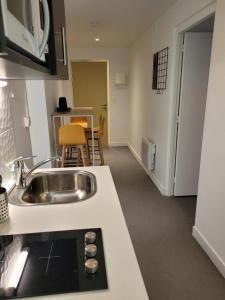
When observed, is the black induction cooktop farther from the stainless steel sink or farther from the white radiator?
the white radiator

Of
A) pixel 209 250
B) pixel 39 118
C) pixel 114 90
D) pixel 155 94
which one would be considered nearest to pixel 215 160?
pixel 209 250

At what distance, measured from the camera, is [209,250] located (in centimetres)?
200

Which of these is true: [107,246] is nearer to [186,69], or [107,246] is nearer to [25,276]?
[25,276]

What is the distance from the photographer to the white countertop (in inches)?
26.8

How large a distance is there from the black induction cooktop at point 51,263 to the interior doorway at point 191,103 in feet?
7.40

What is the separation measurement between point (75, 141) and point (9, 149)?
6.09ft

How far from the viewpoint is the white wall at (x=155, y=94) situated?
103 inches

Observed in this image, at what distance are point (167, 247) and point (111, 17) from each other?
2.97 metres

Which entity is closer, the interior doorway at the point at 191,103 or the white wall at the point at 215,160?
the white wall at the point at 215,160

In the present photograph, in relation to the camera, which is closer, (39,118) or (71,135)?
(39,118)

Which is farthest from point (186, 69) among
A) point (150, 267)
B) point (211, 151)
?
point (150, 267)

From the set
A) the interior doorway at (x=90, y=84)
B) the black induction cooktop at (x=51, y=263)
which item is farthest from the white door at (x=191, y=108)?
the interior doorway at (x=90, y=84)

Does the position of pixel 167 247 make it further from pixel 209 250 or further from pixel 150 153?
pixel 150 153

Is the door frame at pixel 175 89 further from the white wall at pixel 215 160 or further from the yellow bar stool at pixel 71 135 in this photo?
the yellow bar stool at pixel 71 135
